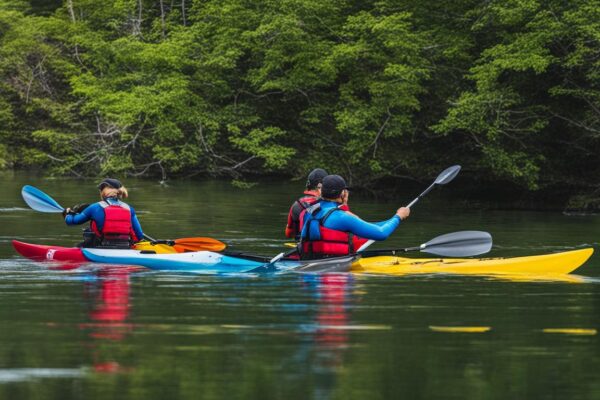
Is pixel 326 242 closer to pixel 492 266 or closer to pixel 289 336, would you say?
pixel 492 266

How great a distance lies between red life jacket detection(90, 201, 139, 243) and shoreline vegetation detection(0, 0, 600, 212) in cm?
1141

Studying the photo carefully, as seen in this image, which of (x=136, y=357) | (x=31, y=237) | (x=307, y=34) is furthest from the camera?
(x=307, y=34)

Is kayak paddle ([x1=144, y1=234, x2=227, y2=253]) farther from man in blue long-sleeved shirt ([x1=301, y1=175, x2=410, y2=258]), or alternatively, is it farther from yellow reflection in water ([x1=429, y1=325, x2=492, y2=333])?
yellow reflection in water ([x1=429, y1=325, x2=492, y2=333])

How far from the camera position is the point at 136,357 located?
7.12m

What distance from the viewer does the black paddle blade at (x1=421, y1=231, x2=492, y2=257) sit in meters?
12.5

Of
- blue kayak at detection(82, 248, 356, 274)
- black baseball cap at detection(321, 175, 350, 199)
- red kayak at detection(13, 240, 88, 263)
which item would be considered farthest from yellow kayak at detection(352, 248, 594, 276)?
red kayak at detection(13, 240, 88, 263)

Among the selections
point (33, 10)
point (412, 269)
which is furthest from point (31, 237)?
point (33, 10)

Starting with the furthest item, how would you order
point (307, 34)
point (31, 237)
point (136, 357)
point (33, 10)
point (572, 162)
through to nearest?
point (33, 10), point (307, 34), point (572, 162), point (31, 237), point (136, 357)

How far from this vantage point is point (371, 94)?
27.2m

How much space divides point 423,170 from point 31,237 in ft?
41.4

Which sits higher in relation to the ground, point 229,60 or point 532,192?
point 229,60

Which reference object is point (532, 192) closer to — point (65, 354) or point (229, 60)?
point (229, 60)

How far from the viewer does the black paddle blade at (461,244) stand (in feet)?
41.0

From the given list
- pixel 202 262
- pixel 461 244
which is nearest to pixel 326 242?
pixel 202 262
